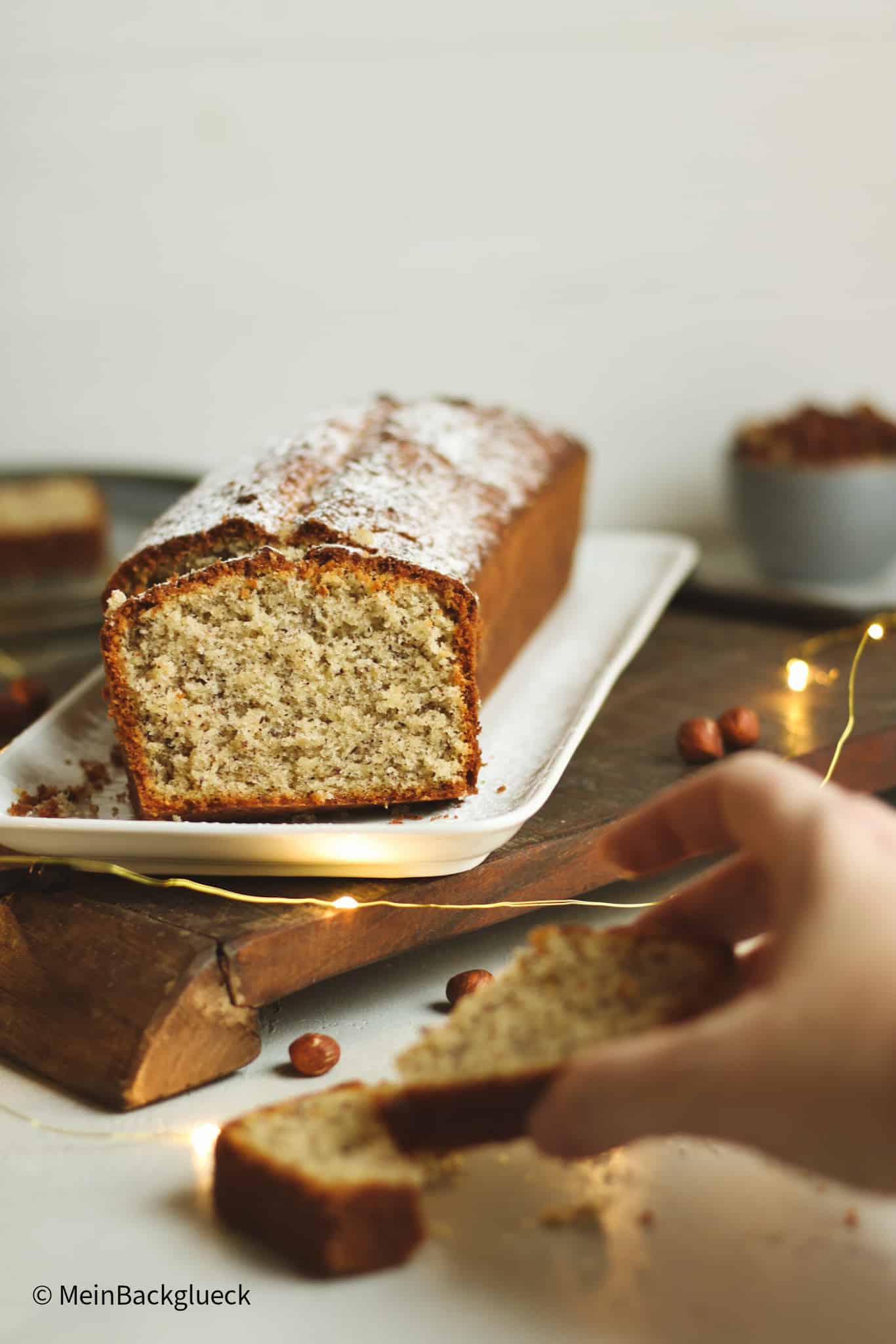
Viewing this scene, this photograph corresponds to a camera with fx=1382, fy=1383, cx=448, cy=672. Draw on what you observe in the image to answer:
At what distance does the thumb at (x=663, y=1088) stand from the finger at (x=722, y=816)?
163 mm

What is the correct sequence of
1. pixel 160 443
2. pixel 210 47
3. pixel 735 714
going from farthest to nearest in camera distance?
pixel 160 443, pixel 210 47, pixel 735 714

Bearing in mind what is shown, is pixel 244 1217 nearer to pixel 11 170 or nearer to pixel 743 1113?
pixel 743 1113

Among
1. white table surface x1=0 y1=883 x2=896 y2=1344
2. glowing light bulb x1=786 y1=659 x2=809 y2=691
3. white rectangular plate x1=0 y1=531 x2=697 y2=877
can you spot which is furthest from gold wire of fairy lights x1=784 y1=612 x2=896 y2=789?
white table surface x1=0 y1=883 x2=896 y2=1344

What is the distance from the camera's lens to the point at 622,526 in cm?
459

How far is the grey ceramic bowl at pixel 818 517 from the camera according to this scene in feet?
12.0

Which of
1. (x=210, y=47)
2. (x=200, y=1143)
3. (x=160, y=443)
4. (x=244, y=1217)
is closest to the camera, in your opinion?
(x=244, y=1217)

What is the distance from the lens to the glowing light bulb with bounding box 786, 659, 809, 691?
8.61ft

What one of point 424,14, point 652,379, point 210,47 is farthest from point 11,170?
point 652,379

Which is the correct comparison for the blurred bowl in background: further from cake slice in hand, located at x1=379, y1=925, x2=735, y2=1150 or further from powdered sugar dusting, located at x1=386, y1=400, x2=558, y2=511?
cake slice in hand, located at x1=379, y1=925, x2=735, y2=1150

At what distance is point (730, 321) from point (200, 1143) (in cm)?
340

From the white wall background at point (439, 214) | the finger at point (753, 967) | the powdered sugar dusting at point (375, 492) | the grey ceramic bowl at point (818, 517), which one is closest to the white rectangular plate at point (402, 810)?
the powdered sugar dusting at point (375, 492)

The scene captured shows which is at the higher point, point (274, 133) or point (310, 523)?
point (274, 133)

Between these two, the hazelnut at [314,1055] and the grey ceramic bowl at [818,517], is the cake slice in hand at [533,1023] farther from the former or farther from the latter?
the grey ceramic bowl at [818,517]

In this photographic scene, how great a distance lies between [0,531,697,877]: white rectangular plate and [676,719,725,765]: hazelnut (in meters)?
0.15
